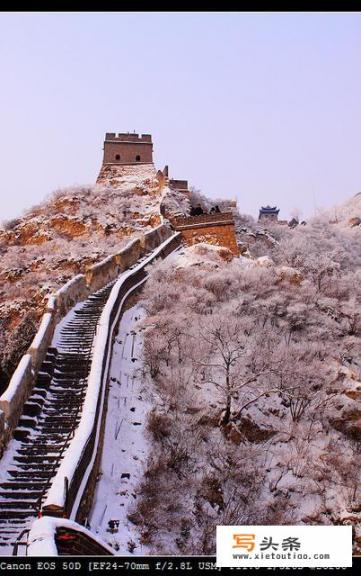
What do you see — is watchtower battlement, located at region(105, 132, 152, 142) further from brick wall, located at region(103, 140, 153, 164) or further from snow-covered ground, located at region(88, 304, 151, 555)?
snow-covered ground, located at region(88, 304, 151, 555)

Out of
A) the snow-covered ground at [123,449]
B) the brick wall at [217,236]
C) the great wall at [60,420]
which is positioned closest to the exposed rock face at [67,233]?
the brick wall at [217,236]

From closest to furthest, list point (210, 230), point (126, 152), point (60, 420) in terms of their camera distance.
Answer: point (60, 420), point (210, 230), point (126, 152)

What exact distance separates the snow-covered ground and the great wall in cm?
41

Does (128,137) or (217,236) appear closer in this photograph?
(217,236)

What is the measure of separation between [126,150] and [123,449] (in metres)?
33.5

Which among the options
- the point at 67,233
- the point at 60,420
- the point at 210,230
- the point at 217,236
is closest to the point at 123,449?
the point at 60,420

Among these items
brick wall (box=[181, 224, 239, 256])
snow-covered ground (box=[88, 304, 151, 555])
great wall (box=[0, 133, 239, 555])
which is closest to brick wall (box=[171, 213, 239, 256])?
brick wall (box=[181, 224, 239, 256])

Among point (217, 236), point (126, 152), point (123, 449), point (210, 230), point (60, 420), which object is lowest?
point (123, 449)

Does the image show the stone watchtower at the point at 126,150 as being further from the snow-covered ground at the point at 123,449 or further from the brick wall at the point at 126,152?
the snow-covered ground at the point at 123,449

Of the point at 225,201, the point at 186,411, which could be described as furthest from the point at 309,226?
the point at 186,411

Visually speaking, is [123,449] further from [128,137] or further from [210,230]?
[128,137]

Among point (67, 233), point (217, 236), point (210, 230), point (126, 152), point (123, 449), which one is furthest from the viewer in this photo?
point (126, 152)

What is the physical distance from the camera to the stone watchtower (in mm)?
43188

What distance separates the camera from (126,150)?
4334 cm
